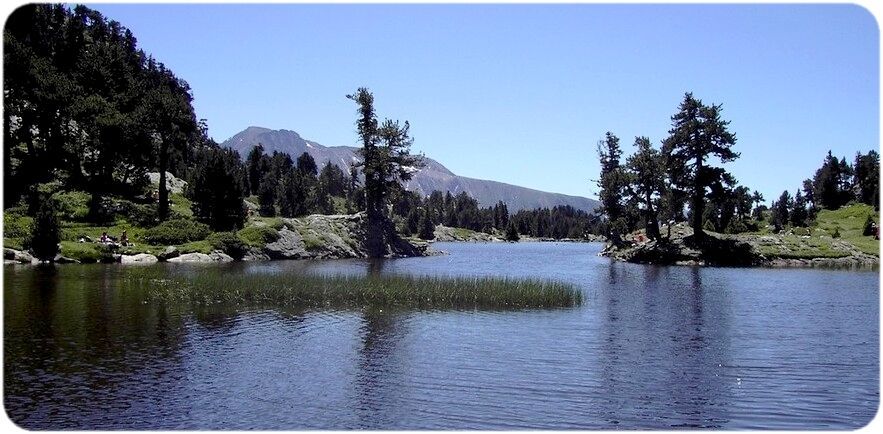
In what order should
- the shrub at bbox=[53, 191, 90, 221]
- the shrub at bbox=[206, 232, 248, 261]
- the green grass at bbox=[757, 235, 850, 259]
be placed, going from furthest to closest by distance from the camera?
the green grass at bbox=[757, 235, 850, 259]
the shrub at bbox=[53, 191, 90, 221]
the shrub at bbox=[206, 232, 248, 261]

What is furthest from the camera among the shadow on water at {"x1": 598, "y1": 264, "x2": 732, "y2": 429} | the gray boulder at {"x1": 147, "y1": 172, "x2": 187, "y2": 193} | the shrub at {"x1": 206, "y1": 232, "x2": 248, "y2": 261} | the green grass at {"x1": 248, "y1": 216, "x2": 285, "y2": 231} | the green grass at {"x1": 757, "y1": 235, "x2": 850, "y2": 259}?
the gray boulder at {"x1": 147, "y1": 172, "x2": 187, "y2": 193}

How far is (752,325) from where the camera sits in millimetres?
33781

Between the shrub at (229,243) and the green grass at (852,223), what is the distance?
7788 centimetres

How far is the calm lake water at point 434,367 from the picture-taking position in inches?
727

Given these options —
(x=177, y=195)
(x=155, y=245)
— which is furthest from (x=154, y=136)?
(x=155, y=245)

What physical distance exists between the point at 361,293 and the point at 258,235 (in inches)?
1936

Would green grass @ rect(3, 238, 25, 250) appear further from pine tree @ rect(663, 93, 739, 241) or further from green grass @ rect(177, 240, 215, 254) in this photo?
pine tree @ rect(663, 93, 739, 241)

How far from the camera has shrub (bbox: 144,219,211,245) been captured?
252 feet

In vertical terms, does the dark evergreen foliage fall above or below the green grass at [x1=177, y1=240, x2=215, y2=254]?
above

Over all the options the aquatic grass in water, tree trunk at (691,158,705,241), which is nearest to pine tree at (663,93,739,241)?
tree trunk at (691,158,705,241)

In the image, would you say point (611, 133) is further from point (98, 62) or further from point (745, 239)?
point (98, 62)

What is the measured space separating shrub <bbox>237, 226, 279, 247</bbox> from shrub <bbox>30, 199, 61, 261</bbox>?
24.2 m

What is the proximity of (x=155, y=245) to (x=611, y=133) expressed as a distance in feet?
261

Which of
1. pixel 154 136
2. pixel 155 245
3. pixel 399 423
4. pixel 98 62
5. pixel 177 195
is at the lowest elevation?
pixel 399 423
